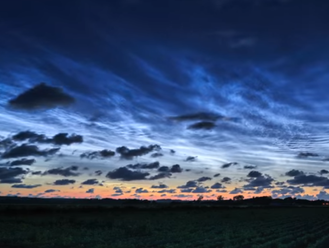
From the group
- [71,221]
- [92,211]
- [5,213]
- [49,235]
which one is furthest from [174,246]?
[92,211]

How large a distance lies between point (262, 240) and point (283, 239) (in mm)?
2376

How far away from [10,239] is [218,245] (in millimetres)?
19089

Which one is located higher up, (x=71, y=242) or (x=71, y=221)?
(x=71, y=221)

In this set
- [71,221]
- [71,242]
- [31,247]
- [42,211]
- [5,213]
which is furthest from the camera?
[42,211]

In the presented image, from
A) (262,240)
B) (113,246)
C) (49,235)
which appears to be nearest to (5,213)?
(49,235)

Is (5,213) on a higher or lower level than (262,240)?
higher

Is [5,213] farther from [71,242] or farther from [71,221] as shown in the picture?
[71,242]

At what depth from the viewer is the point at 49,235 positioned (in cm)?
3672

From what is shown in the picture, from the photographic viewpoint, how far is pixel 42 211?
257 feet

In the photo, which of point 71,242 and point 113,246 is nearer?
point 113,246

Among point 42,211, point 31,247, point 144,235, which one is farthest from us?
point 42,211

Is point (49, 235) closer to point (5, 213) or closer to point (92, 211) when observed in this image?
point (5, 213)

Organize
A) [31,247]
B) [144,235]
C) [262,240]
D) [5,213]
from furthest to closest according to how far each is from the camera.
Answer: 1. [5,213]
2. [144,235]
3. [262,240]
4. [31,247]

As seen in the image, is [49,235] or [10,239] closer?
[10,239]
